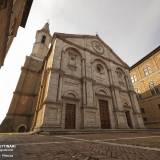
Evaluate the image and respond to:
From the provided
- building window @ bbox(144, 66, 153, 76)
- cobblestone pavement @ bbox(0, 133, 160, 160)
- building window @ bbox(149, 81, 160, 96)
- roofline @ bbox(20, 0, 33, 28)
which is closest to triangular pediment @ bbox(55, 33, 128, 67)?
roofline @ bbox(20, 0, 33, 28)

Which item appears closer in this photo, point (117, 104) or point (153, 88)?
point (117, 104)

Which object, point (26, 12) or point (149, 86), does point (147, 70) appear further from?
point (26, 12)

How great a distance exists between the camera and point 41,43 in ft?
88.2

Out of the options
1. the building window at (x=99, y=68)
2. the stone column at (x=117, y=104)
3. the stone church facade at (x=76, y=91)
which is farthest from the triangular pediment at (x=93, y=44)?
the stone column at (x=117, y=104)

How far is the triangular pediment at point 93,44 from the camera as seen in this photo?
1617 cm

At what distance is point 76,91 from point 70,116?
279cm

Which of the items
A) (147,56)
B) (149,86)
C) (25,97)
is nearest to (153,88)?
(149,86)

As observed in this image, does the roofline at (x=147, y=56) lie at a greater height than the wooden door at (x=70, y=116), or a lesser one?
greater

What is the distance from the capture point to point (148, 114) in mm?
22781

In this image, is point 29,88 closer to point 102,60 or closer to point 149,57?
point 102,60

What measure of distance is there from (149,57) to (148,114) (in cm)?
1211

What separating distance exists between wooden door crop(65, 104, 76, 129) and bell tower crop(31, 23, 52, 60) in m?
16.9

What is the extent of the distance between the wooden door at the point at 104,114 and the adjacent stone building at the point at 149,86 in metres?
13.0

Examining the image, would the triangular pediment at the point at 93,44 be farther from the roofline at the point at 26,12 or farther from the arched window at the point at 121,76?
the roofline at the point at 26,12
